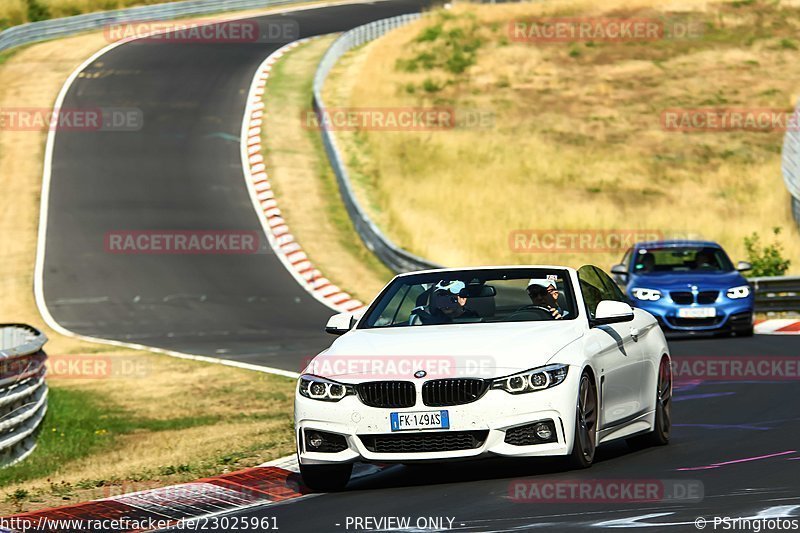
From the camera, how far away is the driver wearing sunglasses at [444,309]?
10.7m

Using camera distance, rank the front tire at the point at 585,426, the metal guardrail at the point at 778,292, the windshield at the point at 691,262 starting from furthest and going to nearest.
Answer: the metal guardrail at the point at 778,292
the windshield at the point at 691,262
the front tire at the point at 585,426

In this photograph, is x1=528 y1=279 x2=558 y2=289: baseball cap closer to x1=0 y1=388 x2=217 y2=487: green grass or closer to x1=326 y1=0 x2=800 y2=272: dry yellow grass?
x1=0 y1=388 x2=217 y2=487: green grass

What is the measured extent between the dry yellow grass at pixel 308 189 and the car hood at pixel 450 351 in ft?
64.5

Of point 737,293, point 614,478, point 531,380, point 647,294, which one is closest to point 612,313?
point 531,380

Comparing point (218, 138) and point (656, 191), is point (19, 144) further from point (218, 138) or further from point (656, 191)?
point (656, 191)

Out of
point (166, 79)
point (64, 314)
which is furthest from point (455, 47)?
point (64, 314)

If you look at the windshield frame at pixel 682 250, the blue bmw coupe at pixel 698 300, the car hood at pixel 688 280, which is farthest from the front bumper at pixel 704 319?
the windshield frame at pixel 682 250

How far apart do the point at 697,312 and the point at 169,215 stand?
57.4ft

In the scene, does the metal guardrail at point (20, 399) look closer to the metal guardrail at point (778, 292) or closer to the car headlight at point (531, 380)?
the car headlight at point (531, 380)

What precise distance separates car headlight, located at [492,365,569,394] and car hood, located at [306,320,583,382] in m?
0.04

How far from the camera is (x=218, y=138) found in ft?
144

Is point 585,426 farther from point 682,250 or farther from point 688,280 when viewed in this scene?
point 682,250

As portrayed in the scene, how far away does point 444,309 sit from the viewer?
10.8m

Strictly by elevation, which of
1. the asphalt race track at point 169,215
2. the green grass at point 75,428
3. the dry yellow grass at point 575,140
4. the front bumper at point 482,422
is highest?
the front bumper at point 482,422
